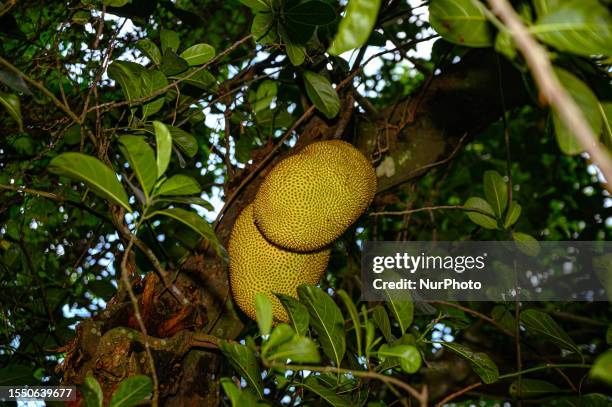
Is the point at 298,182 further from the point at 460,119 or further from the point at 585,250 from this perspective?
the point at 585,250

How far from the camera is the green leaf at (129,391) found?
2.63 feet

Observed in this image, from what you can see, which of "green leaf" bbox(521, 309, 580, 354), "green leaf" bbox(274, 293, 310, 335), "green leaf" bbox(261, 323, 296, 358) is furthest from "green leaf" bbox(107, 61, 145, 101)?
"green leaf" bbox(521, 309, 580, 354)

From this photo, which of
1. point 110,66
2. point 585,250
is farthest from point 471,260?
point 110,66

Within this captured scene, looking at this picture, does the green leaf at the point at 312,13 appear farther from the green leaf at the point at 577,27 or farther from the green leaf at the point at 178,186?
the green leaf at the point at 577,27

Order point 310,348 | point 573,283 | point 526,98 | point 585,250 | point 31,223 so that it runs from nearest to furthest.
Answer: point 310,348
point 526,98
point 31,223
point 585,250
point 573,283

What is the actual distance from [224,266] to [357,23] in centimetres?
84

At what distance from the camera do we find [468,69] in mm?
1379

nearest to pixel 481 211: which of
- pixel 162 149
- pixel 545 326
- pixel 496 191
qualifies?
pixel 496 191

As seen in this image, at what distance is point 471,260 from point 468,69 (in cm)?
84

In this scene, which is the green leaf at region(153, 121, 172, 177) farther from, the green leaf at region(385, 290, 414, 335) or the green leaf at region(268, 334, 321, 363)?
the green leaf at region(385, 290, 414, 335)

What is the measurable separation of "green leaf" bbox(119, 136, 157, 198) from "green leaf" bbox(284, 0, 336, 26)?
445mm

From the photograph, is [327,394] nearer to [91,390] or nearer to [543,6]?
[91,390]

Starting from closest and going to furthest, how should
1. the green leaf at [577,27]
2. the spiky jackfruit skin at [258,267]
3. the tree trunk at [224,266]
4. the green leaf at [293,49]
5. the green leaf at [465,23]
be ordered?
the green leaf at [577,27]
the green leaf at [465,23]
the tree trunk at [224,266]
the green leaf at [293,49]
the spiky jackfruit skin at [258,267]

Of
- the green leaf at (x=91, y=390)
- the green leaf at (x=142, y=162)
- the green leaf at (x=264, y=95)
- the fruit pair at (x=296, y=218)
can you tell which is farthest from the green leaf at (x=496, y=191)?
the green leaf at (x=91, y=390)
